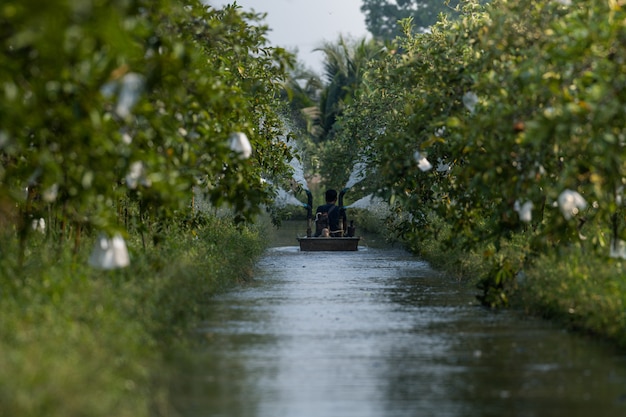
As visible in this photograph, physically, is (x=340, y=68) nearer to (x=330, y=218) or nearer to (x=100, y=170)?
(x=330, y=218)

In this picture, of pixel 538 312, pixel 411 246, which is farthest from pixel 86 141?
pixel 411 246

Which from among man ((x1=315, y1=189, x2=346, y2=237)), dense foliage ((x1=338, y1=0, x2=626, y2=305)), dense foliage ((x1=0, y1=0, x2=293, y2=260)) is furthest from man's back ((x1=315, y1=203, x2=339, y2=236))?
dense foliage ((x1=0, y1=0, x2=293, y2=260))

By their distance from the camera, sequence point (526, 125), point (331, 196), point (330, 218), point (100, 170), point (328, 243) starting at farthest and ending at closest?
point (331, 196) < point (330, 218) < point (328, 243) < point (526, 125) < point (100, 170)

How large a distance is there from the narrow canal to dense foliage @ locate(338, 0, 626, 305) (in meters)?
1.22

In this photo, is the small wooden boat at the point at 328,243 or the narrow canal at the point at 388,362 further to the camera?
the small wooden boat at the point at 328,243

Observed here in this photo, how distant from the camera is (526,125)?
11.7 meters

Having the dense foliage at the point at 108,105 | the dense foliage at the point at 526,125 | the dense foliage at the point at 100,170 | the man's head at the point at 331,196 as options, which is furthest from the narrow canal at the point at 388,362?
the man's head at the point at 331,196

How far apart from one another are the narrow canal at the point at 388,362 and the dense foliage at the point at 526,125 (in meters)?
1.22

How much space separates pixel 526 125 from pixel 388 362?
2.69 m

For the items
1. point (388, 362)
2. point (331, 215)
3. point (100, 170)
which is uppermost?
point (331, 215)

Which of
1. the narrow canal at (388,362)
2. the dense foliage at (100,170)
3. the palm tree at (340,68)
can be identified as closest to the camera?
the dense foliage at (100,170)

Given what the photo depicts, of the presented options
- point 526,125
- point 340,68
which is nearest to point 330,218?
point 526,125

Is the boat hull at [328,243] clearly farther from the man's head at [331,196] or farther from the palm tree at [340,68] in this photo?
the palm tree at [340,68]

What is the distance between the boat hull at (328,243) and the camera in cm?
3303
